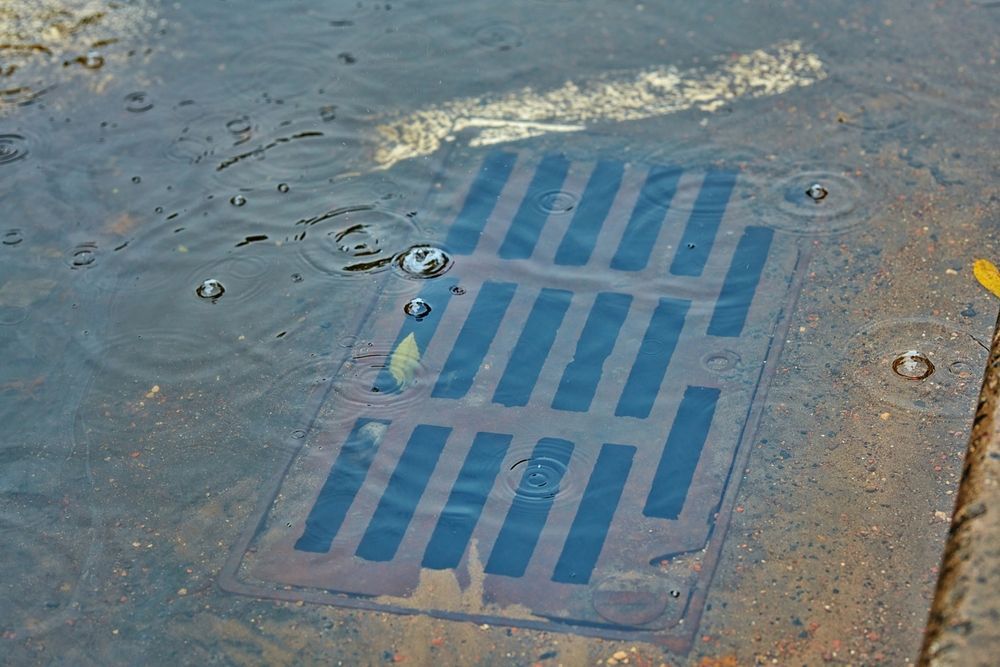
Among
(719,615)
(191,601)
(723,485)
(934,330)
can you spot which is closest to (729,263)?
(934,330)

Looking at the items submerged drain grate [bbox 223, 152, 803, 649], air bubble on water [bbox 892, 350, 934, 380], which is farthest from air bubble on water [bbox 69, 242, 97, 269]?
air bubble on water [bbox 892, 350, 934, 380]

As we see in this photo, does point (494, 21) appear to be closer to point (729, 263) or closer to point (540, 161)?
point (540, 161)

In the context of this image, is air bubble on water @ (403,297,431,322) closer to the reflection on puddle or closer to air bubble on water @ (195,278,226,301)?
the reflection on puddle

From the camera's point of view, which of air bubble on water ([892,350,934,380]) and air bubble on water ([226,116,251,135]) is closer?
air bubble on water ([892,350,934,380])

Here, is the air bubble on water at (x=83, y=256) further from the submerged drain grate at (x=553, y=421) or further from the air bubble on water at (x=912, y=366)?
the air bubble on water at (x=912, y=366)

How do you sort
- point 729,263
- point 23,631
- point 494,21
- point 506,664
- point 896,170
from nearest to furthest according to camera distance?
point 506,664 → point 23,631 → point 729,263 → point 896,170 → point 494,21

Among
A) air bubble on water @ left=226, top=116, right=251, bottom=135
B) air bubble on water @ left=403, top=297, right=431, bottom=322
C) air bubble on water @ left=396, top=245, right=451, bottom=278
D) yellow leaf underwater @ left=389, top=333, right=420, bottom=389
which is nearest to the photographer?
yellow leaf underwater @ left=389, top=333, right=420, bottom=389

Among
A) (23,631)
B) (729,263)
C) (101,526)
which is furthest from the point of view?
(729,263)
